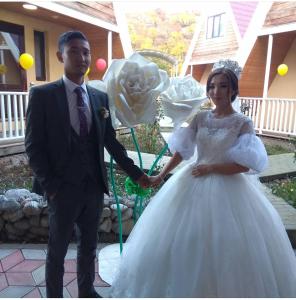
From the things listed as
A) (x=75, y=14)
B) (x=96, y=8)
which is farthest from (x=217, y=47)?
(x=75, y=14)

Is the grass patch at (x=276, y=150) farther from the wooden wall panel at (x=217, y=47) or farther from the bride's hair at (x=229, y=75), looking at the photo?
the bride's hair at (x=229, y=75)

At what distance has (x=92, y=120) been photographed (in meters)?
1.87

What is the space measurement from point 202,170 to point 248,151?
12.6 inches

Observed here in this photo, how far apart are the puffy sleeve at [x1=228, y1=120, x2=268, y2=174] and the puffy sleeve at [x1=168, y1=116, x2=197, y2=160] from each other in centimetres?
31

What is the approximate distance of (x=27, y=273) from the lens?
98.6 inches

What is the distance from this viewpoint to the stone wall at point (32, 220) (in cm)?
302

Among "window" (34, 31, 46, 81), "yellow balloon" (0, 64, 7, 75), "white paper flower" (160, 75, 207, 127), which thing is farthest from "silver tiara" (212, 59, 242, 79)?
"window" (34, 31, 46, 81)

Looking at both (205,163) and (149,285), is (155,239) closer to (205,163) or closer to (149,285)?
(149,285)

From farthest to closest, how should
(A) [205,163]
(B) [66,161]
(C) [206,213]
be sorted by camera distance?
1. (A) [205,163]
2. (C) [206,213]
3. (B) [66,161]

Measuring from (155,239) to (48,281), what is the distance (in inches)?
27.8

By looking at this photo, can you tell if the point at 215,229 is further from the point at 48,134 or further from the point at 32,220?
the point at 32,220

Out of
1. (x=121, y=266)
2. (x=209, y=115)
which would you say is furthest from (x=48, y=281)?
(x=209, y=115)

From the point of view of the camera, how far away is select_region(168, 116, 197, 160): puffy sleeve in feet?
7.04

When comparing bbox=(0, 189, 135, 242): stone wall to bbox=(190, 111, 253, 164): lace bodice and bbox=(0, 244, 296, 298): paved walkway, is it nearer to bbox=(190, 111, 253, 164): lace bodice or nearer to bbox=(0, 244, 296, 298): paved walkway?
bbox=(0, 244, 296, 298): paved walkway
